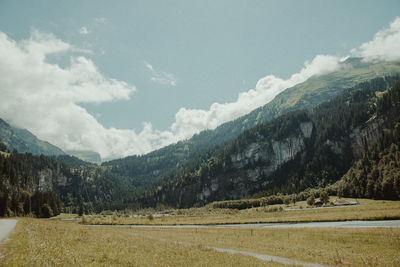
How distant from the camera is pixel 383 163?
12344 centimetres

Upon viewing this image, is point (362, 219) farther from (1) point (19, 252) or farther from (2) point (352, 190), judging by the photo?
(2) point (352, 190)

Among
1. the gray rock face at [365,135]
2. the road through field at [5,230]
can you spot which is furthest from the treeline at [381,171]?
the road through field at [5,230]

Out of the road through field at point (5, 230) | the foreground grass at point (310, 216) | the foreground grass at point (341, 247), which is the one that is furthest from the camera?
the foreground grass at point (310, 216)

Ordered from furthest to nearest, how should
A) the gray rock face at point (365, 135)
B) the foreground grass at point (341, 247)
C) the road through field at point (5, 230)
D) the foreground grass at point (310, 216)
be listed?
the gray rock face at point (365, 135) < the foreground grass at point (310, 216) < the road through field at point (5, 230) < the foreground grass at point (341, 247)

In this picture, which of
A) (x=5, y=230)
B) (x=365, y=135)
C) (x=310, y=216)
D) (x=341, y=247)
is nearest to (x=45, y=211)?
(x=5, y=230)

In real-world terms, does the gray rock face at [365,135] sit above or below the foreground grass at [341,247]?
above

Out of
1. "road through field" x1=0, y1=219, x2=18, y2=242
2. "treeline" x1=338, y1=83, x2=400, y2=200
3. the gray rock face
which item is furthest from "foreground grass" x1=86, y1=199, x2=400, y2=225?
the gray rock face

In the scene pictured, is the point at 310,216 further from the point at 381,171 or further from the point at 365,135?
the point at 365,135

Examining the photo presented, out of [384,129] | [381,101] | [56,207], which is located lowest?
[56,207]

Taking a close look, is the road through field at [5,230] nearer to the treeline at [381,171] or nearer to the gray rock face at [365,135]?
the treeline at [381,171]

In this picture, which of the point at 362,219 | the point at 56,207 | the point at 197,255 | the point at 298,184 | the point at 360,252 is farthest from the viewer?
the point at 298,184

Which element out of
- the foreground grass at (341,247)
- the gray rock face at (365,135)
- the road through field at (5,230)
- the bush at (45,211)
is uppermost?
the gray rock face at (365,135)

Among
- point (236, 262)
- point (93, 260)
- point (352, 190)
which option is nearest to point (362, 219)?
point (236, 262)

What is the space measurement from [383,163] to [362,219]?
99.0 m
